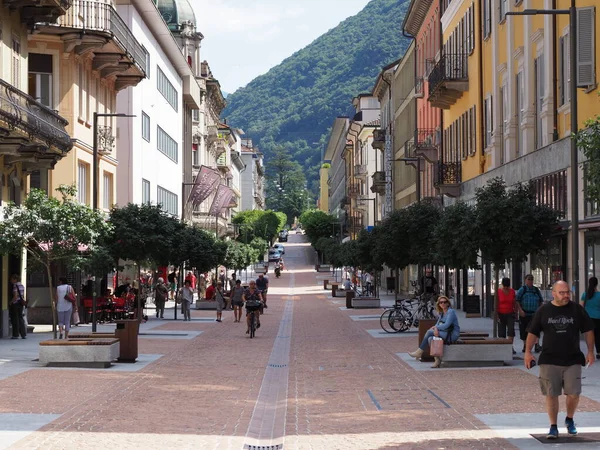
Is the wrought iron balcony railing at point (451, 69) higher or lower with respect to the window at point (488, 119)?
higher

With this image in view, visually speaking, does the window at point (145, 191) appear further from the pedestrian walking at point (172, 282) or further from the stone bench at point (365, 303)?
the stone bench at point (365, 303)

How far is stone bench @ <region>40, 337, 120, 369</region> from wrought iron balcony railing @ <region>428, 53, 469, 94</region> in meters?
26.4

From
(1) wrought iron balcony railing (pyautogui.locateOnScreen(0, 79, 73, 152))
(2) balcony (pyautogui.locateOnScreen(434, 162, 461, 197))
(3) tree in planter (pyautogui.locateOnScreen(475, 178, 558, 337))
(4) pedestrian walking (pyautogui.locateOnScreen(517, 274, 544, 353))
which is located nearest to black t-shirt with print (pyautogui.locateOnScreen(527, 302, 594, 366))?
(4) pedestrian walking (pyautogui.locateOnScreen(517, 274, 544, 353))

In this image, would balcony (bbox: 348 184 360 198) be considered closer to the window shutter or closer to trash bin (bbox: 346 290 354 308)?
trash bin (bbox: 346 290 354 308)

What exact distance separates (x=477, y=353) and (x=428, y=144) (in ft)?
123

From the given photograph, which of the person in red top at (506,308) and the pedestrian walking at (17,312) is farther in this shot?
the pedestrian walking at (17,312)

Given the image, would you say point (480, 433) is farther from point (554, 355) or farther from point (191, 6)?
point (191, 6)

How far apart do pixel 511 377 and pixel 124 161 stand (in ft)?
128

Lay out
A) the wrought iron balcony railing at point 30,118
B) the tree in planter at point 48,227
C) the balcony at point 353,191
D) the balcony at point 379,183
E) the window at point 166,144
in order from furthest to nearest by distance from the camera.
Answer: the balcony at point 353,191
the balcony at point 379,183
the window at point 166,144
the wrought iron balcony railing at point 30,118
the tree in planter at point 48,227

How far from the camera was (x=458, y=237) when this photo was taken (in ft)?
83.8

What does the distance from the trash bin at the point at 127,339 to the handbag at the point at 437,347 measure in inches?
227

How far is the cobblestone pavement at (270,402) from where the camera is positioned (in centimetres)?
1239

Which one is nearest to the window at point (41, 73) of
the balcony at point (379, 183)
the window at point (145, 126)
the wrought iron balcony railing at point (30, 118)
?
the wrought iron balcony railing at point (30, 118)

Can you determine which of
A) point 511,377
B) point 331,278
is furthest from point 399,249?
point 331,278
